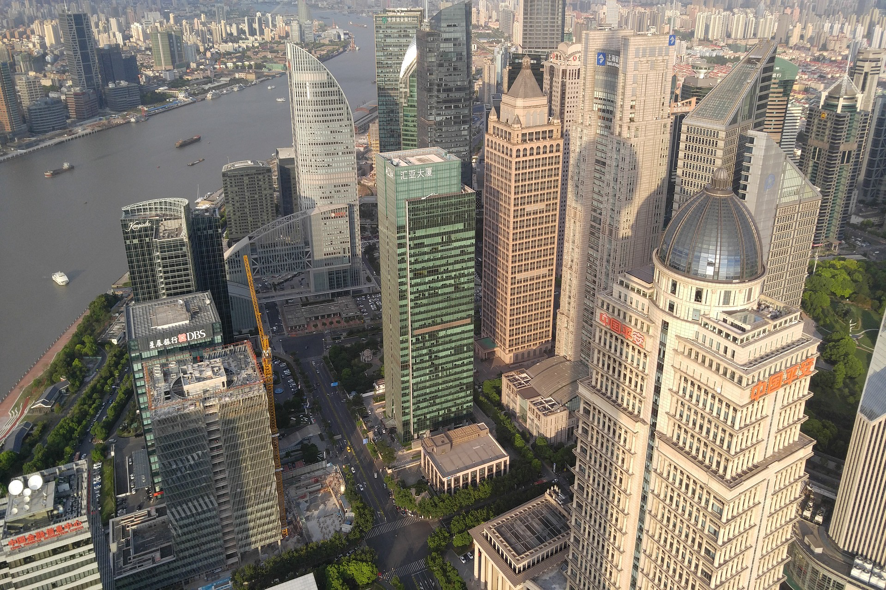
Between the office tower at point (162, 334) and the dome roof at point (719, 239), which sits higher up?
the dome roof at point (719, 239)

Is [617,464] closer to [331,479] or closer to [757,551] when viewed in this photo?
[757,551]

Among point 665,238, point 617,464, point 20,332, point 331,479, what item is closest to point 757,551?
point 617,464

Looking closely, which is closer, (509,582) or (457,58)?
(509,582)

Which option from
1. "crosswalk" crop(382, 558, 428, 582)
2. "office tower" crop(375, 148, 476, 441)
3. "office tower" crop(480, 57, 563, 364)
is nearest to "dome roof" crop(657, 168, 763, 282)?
"office tower" crop(375, 148, 476, 441)

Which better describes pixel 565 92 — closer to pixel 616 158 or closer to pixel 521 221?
pixel 521 221

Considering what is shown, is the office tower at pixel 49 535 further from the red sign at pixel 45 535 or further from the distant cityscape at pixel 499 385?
the distant cityscape at pixel 499 385

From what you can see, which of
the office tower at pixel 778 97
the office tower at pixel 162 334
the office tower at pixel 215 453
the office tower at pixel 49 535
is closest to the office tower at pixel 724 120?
the office tower at pixel 778 97
